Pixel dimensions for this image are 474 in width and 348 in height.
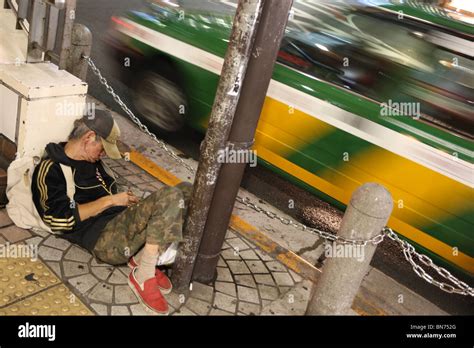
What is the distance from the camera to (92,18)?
1070 cm

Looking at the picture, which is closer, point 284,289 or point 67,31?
point 284,289

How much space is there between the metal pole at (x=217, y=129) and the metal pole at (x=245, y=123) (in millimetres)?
48

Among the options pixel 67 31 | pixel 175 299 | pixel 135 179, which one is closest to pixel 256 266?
pixel 175 299

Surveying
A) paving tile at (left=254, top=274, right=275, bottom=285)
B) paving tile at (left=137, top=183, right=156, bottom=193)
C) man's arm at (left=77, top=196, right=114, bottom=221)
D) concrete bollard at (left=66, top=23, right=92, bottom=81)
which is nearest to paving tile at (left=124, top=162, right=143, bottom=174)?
paving tile at (left=137, top=183, right=156, bottom=193)

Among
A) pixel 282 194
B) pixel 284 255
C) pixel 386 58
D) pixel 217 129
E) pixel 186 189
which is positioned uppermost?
pixel 386 58

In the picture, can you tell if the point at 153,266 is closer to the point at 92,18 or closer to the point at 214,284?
the point at 214,284

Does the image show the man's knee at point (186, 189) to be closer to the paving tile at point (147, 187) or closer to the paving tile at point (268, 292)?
the paving tile at point (268, 292)

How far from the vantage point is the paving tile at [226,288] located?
147 inches

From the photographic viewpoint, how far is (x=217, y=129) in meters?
3.22

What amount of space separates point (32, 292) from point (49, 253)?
0.44 meters

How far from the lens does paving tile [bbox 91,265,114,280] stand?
3543 millimetres

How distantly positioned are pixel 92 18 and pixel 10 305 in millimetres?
8876

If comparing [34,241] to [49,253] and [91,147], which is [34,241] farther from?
[91,147]
